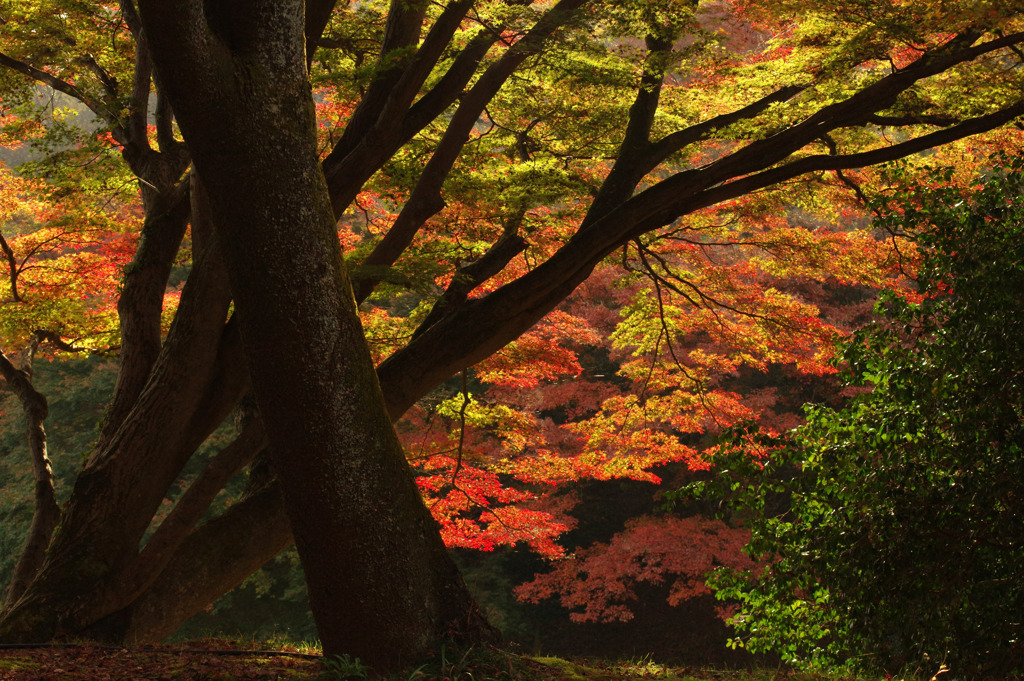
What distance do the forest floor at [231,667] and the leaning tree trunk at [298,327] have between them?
4.1 inches

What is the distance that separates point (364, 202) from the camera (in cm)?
758

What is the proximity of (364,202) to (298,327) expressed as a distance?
203 inches

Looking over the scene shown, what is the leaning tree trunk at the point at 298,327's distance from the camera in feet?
8.58

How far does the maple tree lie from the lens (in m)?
2.66

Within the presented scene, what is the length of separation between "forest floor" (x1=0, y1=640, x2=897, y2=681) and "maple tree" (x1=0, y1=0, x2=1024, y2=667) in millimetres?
115

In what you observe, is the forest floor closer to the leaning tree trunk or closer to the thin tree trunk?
the leaning tree trunk

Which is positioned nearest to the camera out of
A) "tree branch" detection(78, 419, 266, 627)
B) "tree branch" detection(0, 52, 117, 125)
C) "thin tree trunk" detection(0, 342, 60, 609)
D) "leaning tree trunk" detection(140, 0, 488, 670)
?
"leaning tree trunk" detection(140, 0, 488, 670)

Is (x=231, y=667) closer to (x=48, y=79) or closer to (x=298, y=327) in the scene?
(x=298, y=327)

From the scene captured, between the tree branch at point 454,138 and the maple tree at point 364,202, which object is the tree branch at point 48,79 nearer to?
the maple tree at point 364,202

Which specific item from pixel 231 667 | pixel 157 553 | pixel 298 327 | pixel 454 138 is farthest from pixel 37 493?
pixel 298 327

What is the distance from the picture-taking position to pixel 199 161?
2637mm

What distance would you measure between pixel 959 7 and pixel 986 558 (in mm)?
2537

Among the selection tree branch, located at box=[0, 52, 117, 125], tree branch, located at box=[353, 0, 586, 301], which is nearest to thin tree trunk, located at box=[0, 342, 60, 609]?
tree branch, located at box=[0, 52, 117, 125]

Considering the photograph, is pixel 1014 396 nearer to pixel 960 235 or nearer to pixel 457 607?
pixel 960 235
